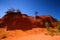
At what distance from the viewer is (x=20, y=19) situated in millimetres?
33844

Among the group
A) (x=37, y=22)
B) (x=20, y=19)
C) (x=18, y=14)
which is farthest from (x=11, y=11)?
(x=37, y=22)

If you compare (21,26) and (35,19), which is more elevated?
(35,19)

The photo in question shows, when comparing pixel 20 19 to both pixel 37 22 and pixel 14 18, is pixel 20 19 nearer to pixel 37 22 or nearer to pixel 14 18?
pixel 14 18

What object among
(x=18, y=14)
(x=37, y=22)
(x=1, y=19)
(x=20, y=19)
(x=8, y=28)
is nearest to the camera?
(x=8, y=28)

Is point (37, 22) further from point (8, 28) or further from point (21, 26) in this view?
point (8, 28)

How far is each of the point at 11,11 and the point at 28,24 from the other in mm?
6091

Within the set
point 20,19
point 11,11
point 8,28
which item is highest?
point 11,11

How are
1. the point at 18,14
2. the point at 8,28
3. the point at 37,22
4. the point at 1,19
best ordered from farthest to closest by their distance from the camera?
the point at 1,19 → the point at 37,22 → the point at 18,14 → the point at 8,28

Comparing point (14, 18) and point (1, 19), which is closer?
point (14, 18)

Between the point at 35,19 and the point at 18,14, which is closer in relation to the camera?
the point at 18,14

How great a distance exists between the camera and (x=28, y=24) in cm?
3438

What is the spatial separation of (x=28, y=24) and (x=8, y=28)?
5.39 metres

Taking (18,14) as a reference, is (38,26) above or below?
below

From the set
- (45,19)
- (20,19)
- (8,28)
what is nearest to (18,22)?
A: (20,19)
